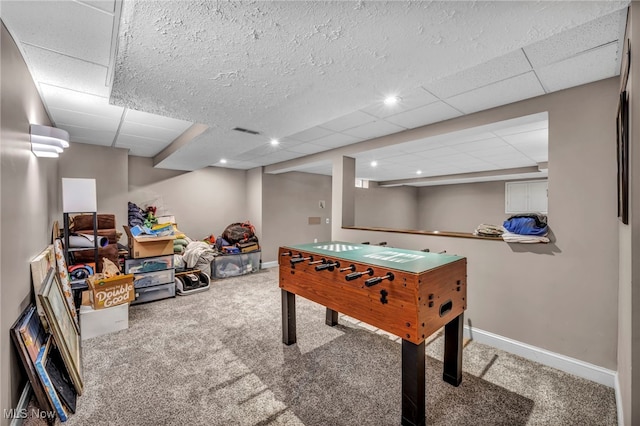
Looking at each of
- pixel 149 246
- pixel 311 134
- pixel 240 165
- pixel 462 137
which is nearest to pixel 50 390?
pixel 149 246

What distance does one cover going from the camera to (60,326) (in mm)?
2115

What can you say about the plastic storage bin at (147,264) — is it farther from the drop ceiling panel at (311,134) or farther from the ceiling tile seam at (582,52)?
the ceiling tile seam at (582,52)

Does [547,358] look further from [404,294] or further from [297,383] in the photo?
[297,383]

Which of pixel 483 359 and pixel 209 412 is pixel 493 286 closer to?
pixel 483 359

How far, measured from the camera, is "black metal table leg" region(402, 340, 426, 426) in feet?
5.32

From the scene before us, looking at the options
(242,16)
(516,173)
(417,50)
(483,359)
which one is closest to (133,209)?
(242,16)

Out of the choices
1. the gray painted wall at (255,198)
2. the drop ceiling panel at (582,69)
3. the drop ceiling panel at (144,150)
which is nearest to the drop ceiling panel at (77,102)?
the drop ceiling panel at (144,150)

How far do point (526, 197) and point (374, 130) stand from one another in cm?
633

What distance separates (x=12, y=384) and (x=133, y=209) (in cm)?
378

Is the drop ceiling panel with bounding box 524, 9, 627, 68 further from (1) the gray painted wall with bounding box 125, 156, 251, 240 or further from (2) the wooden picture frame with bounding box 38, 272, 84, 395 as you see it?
(1) the gray painted wall with bounding box 125, 156, 251, 240

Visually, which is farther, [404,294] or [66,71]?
[66,71]

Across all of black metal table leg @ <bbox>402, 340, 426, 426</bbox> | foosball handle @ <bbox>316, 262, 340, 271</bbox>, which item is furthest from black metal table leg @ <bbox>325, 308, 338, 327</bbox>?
black metal table leg @ <bbox>402, 340, 426, 426</bbox>

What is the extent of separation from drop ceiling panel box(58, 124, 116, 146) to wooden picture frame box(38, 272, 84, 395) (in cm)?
213

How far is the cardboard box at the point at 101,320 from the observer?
283 centimetres
